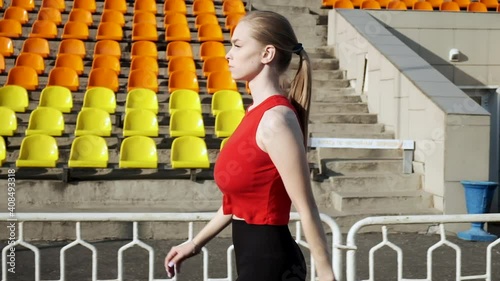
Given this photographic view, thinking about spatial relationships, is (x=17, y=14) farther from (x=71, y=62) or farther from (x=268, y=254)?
(x=268, y=254)

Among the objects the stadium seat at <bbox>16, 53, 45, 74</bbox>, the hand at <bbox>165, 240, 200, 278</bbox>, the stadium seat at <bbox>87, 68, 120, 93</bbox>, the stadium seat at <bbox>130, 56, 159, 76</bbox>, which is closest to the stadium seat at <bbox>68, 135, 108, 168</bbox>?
the stadium seat at <bbox>87, 68, 120, 93</bbox>

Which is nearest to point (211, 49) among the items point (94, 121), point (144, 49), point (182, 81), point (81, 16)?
point (144, 49)

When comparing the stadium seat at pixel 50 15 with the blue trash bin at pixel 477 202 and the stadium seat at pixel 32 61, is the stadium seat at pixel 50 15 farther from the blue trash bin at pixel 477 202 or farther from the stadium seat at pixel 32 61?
the blue trash bin at pixel 477 202

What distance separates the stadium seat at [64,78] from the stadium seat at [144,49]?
4.64ft

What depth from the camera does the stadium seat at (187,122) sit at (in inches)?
361

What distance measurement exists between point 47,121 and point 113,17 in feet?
15.0

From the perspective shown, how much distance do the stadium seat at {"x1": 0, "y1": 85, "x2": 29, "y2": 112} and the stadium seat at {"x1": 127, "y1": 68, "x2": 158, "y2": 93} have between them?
1.62 m

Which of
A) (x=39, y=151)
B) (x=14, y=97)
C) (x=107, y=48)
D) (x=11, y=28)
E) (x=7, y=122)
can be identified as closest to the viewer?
(x=39, y=151)

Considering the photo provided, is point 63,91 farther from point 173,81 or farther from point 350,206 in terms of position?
point 350,206

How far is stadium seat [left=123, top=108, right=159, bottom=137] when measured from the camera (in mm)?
9109

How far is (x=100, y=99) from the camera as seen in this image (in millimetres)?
10008

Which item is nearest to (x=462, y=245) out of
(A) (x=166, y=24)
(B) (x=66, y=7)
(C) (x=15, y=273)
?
(C) (x=15, y=273)

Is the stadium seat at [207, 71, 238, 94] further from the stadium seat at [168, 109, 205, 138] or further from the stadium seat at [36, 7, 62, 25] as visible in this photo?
the stadium seat at [36, 7, 62, 25]

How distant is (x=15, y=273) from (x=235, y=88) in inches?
224
